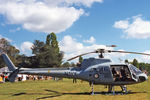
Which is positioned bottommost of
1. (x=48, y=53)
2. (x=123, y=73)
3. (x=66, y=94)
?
(x=66, y=94)

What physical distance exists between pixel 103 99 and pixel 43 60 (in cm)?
6717

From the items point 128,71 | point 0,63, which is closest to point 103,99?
point 128,71

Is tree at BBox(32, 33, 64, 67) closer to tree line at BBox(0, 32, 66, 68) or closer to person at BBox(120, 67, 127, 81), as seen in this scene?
tree line at BBox(0, 32, 66, 68)

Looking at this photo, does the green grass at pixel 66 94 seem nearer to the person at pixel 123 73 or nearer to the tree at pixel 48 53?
the person at pixel 123 73

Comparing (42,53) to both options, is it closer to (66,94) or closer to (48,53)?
(48,53)

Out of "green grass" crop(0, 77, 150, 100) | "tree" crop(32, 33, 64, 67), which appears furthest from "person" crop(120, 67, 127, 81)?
"tree" crop(32, 33, 64, 67)

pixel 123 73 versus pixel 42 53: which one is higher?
pixel 42 53

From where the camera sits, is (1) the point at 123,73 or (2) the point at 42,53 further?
(2) the point at 42,53

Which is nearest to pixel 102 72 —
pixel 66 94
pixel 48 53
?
pixel 66 94

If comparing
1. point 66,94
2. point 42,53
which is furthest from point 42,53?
point 66,94

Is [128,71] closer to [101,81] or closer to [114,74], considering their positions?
[114,74]

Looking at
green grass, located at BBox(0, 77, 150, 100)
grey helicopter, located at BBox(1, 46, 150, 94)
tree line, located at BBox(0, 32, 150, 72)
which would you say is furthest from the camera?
tree line, located at BBox(0, 32, 150, 72)

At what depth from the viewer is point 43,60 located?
77438mm

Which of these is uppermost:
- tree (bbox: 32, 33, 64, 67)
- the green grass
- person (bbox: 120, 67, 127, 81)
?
tree (bbox: 32, 33, 64, 67)
